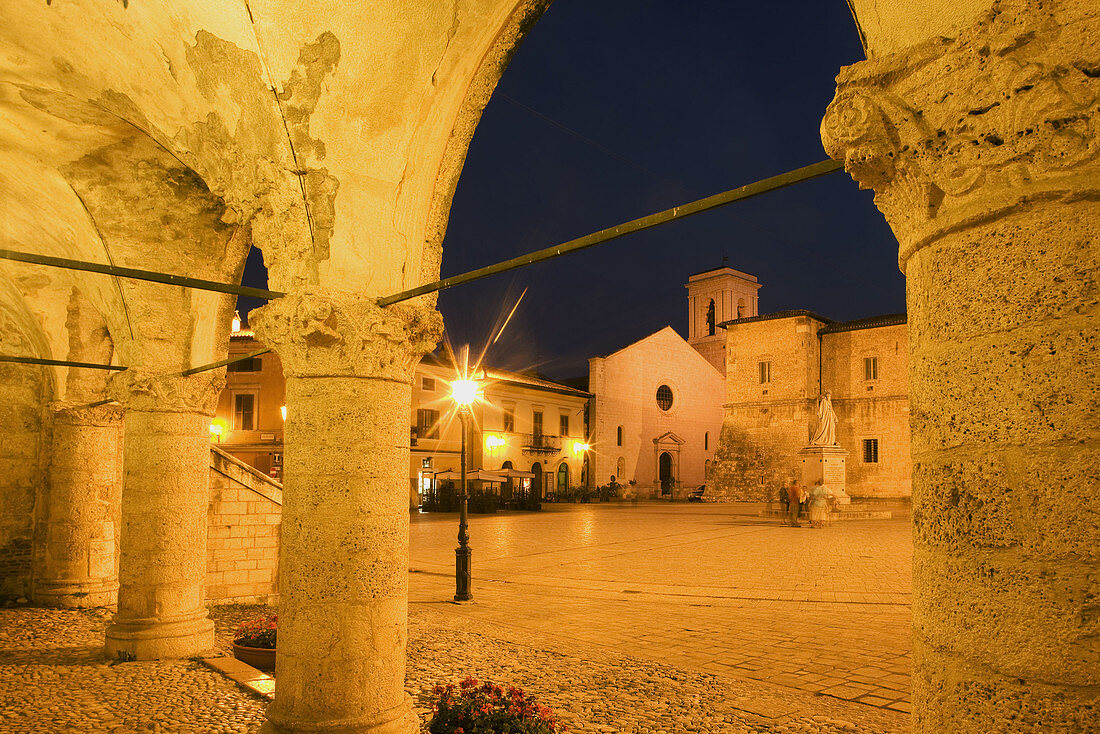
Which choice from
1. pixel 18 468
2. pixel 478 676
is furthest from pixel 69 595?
pixel 478 676

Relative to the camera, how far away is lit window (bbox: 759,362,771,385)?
117 ft

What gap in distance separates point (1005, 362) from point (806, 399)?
34.7 meters

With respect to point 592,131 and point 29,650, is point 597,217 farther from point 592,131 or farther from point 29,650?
point 29,650

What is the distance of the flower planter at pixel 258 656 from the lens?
21.0ft

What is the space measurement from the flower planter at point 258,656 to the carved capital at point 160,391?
2226 millimetres

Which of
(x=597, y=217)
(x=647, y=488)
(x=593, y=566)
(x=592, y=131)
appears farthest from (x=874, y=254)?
(x=593, y=566)

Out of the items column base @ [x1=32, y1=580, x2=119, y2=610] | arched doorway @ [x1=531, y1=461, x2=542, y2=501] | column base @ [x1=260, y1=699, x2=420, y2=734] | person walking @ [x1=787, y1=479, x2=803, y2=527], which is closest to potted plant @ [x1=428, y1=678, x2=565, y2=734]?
column base @ [x1=260, y1=699, x2=420, y2=734]

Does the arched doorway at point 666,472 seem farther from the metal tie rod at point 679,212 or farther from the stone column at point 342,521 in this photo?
the metal tie rod at point 679,212

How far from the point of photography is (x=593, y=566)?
12.8 meters

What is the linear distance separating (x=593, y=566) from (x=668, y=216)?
1076cm

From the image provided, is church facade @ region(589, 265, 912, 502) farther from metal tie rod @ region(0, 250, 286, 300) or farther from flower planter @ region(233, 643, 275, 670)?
metal tie rod @ region(0, 250, 286, 300)

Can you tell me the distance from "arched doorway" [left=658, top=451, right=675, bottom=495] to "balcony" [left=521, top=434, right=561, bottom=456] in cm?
691

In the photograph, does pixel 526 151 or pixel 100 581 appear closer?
pixel 100 581

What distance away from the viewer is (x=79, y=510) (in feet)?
31.1
